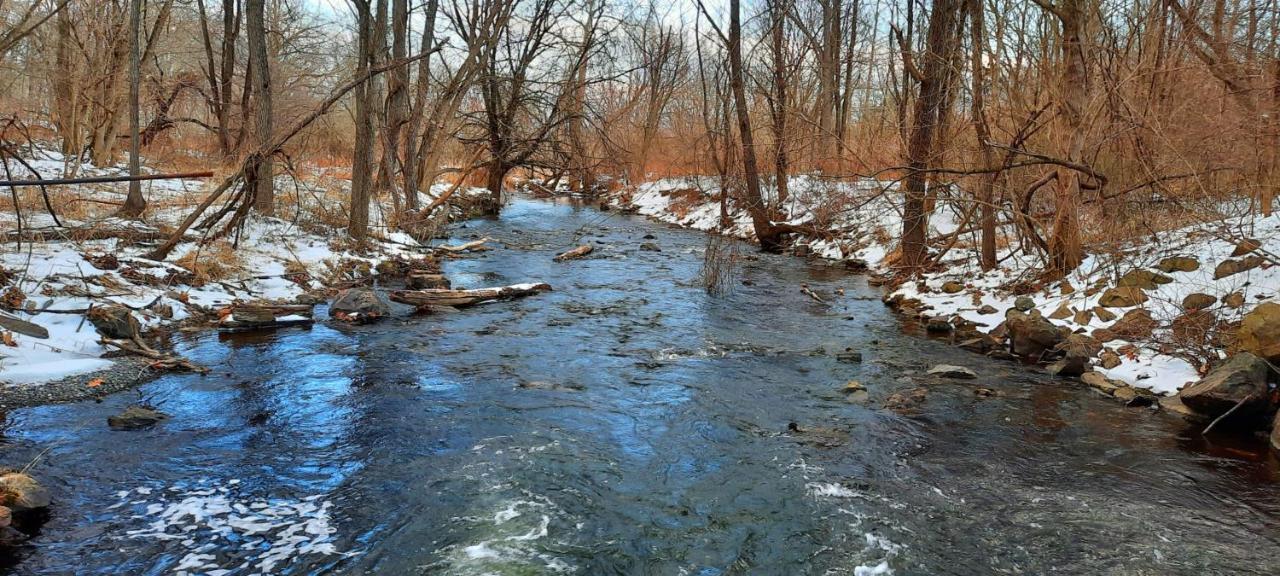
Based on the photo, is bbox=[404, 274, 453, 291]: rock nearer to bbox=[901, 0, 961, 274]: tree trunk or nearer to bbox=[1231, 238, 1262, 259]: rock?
bbox=[901, 0, 961, 274]: tree trunk

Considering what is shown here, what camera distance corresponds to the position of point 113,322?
7543 mm

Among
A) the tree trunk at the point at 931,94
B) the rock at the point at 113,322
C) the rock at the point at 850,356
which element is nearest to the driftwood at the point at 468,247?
the rock at the point at 113,322

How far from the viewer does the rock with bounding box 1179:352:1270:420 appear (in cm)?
612

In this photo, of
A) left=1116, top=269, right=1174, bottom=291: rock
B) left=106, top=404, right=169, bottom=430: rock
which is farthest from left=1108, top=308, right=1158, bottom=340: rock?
left=106, top=404, right=169, bottom=430: rock

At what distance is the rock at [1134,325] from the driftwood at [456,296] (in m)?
7.80

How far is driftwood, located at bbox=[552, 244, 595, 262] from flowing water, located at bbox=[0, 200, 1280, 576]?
269 inches

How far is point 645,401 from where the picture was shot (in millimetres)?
6824

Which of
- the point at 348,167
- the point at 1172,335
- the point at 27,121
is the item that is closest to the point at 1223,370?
the point at 1172,335

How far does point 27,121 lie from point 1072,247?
26.2m

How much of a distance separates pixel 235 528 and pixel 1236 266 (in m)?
9.90

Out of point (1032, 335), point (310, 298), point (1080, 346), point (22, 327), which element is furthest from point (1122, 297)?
point (22, 327)

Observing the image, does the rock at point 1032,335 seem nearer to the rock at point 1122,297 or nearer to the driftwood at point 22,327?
the rock at point 1122,297

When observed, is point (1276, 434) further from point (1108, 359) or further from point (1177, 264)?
point (1177, 264)

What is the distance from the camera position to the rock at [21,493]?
13.9 ft
